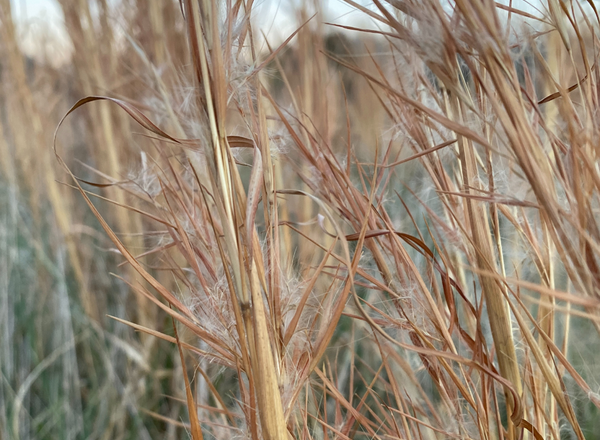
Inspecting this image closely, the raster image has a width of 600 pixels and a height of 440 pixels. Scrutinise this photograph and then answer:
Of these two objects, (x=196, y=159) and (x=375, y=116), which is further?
(x=375, y=116)

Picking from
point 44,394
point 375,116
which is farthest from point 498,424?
point 375,116

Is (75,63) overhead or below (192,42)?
overhead

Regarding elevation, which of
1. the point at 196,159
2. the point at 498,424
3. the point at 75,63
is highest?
the point at 75,63

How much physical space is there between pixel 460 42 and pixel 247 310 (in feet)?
0.56

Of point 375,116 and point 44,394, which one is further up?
point 375,116

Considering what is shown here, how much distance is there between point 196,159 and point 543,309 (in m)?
0.30

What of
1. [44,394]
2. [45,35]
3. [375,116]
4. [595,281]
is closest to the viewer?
[595,281]

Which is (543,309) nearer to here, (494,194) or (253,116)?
(494,194)

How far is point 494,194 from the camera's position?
26 cm

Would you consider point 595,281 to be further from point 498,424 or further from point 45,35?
point 45,35

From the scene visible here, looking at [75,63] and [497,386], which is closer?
[497,386]

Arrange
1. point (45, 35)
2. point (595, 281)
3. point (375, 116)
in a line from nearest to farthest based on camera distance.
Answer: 1. point (595, 281)
2. point (45, 35)
3. point (375, 116)

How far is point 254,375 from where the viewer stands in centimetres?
23

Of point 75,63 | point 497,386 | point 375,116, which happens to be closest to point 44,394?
point 75,63
